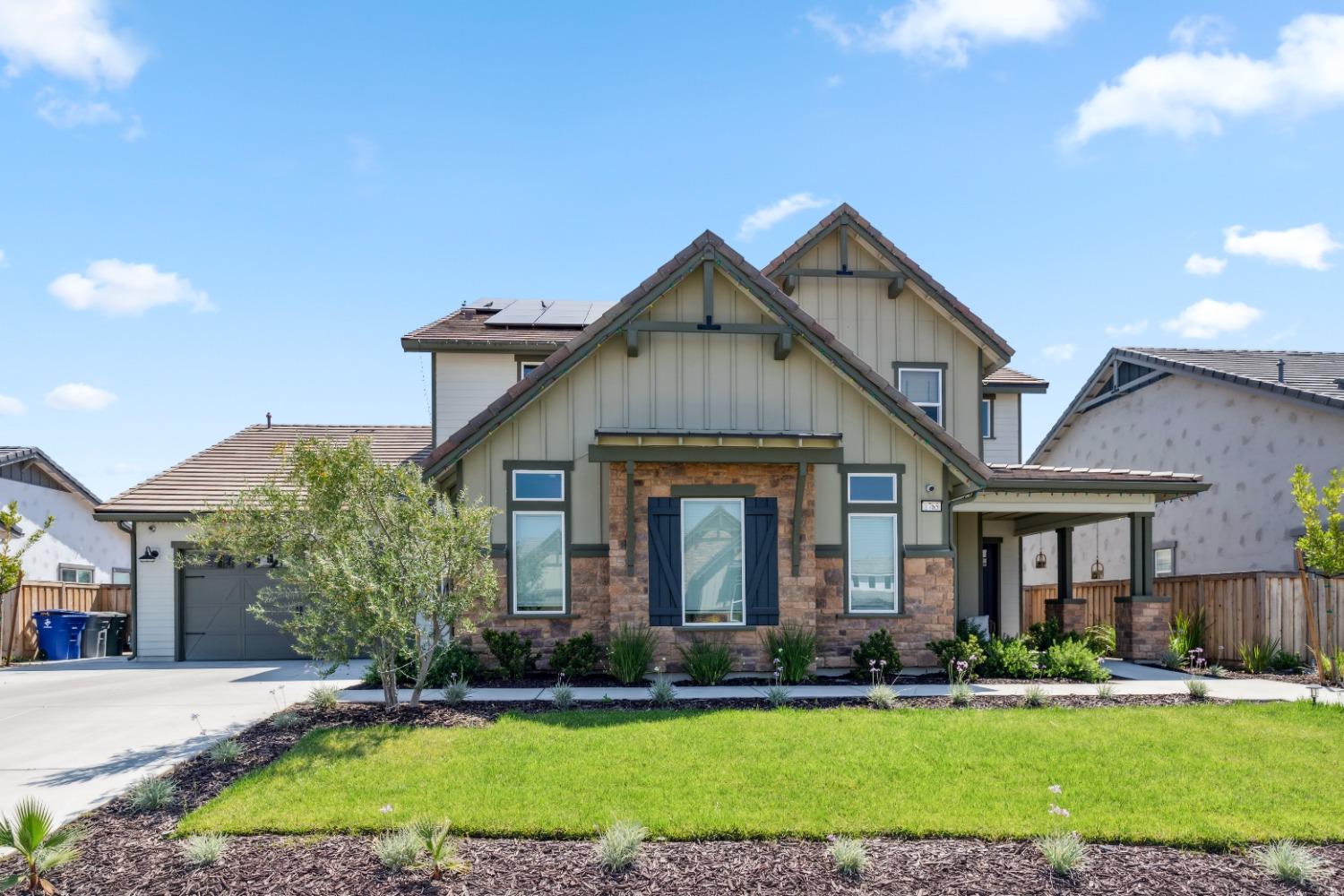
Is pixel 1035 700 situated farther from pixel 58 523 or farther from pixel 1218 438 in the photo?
pixel 58 523

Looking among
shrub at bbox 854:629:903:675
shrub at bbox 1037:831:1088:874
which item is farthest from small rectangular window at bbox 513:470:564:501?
shrub at bbox 1037:831:1088:874

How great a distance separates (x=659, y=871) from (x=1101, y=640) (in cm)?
1154

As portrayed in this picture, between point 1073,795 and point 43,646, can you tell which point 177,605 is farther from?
point 1073,795

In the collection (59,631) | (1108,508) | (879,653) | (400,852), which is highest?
(1108,508)

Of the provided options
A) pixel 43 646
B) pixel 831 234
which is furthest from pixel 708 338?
pixel 43 646

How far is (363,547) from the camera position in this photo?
9914mm

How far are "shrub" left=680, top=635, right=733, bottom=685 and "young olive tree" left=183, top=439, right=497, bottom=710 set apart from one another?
2.96 meters

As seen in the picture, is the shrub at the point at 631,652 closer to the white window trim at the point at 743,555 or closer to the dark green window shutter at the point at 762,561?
the white window trim at the point at 743,555

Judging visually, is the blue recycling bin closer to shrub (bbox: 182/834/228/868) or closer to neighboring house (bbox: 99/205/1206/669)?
neighboring house (bbox: 99/205/1206/669)

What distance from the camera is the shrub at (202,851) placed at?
6.12 metres

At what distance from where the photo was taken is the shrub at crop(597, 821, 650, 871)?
6039 mm

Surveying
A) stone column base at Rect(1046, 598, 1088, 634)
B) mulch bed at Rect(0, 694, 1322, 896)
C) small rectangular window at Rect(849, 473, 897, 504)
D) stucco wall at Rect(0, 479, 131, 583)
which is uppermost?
small rectangular window at Rect(849, 473, 897, 504)

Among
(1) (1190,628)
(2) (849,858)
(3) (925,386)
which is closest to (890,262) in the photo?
(3) (925,386)

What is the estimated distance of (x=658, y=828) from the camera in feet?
21.5
